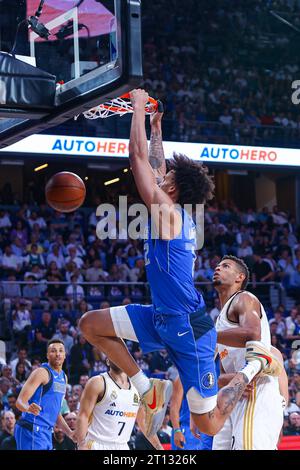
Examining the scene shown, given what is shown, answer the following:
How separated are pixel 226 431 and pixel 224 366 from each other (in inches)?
19.0

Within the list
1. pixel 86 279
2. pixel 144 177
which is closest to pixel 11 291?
pixel 86 279

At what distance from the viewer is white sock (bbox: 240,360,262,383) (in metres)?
5.48

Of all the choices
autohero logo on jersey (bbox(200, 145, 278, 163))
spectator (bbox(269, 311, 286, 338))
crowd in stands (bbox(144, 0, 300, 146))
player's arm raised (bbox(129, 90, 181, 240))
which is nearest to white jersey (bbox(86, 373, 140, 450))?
player's arm raised (bbox(129, 90, 181, 240))

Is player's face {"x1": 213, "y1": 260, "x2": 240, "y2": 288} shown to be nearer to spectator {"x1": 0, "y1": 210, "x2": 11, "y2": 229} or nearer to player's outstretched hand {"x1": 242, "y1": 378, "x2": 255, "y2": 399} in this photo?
player's outstretched hand {"x1": 242, "y1": 378, "x2": 255, "y2": 399}

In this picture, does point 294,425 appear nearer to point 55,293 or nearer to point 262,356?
point 55,293

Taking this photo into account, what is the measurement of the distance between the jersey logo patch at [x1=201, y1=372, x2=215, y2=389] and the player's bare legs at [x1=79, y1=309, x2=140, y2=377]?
1.72 ft

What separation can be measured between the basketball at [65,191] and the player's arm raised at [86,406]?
1.81 m

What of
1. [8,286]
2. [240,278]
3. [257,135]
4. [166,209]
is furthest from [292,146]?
[166,209]

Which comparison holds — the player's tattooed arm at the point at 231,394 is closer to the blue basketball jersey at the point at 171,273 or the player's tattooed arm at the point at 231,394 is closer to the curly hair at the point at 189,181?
the blue basketball jersey at the point at 171,273

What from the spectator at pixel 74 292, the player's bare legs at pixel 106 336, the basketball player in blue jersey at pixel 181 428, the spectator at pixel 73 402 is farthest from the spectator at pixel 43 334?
the player's bare legs at pixel 106 336

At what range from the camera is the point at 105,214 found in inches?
625

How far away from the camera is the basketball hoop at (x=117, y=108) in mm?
5824

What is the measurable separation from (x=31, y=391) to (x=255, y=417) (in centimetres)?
257

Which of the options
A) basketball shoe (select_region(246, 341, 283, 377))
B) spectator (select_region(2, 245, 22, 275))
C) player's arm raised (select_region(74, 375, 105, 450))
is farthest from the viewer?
spectator (select_region(2, 245, 22, 275))
